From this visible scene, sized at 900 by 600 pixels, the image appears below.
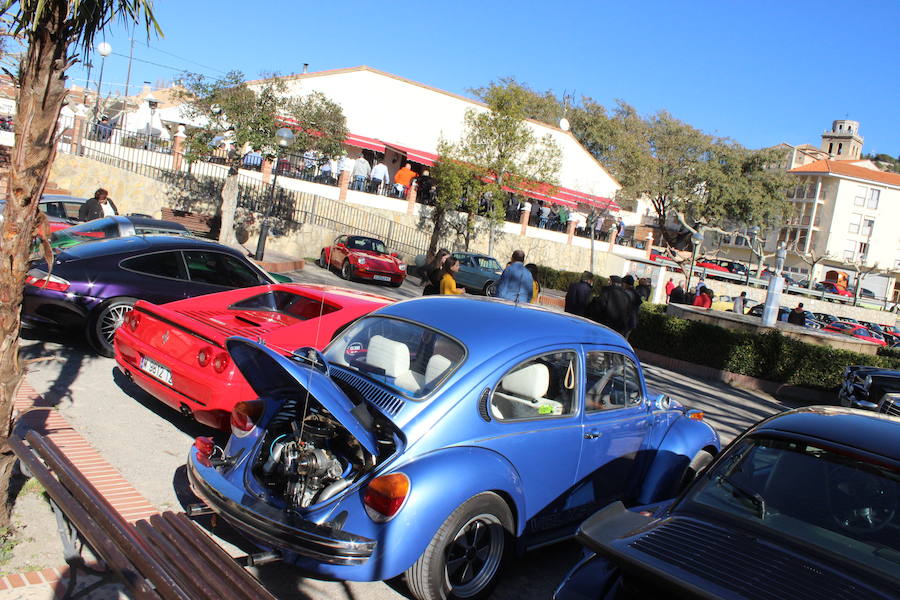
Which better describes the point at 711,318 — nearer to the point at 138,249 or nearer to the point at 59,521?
the point at 138,249

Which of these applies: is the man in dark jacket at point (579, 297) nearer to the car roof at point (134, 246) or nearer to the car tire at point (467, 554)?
the car roof at point (134, 246)

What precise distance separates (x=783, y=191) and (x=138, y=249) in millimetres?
56634

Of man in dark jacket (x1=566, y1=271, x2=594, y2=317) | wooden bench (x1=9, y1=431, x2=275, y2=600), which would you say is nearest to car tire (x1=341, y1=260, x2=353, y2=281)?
man in dark jacket (x1=566, y1=271, x2=594, y2=317)

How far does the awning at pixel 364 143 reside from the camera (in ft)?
108

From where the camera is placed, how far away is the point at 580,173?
43.4 meters

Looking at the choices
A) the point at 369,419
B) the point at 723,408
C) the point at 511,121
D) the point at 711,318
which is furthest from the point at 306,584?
the point at 511,121

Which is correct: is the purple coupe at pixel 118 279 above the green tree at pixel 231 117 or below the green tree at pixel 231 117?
below

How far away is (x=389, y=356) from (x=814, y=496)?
2.51 meters

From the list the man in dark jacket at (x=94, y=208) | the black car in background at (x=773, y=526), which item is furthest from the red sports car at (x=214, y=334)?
the man in dark jacket at (x=94, y=208)

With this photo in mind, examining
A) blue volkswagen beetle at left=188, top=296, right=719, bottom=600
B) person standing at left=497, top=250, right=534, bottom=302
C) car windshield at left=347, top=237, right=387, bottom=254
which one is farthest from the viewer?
car windshield at left=347, top=237, right=387, bottom=254

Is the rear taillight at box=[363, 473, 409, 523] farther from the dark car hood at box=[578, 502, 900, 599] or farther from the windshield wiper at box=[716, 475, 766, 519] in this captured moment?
the windshield wiper at box=[716, 475, 766, 519]

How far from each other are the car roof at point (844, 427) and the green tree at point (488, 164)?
26373 millimetres

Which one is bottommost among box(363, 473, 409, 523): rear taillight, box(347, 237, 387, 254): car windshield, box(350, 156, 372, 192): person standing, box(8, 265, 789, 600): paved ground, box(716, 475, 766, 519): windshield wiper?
box(8, 265, 789, 600): paved ground

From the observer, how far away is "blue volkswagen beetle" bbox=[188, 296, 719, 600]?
12.1ft
